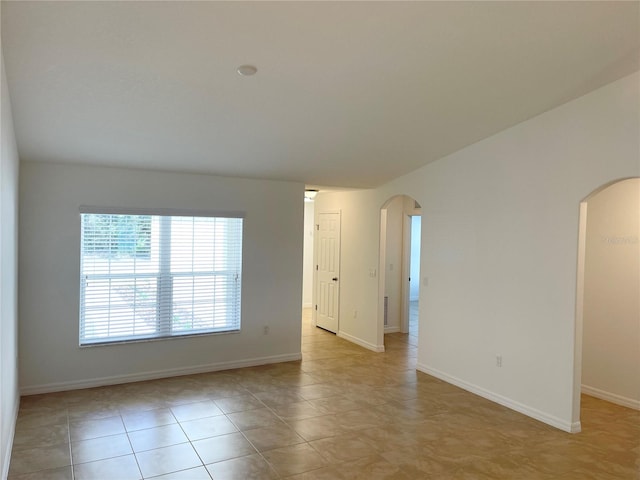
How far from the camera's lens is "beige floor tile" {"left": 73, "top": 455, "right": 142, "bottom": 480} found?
296cm

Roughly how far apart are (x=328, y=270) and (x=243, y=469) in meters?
4.69

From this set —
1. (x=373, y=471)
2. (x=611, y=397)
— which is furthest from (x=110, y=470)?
(x=611, y=397)

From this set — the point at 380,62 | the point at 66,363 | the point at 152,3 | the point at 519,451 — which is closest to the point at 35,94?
the point at 152,3

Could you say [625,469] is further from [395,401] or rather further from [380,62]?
[380,62]

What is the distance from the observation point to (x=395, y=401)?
4453 mm

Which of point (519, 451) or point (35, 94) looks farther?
point (519, 451)

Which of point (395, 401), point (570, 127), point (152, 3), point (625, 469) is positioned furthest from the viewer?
point (395, 401)

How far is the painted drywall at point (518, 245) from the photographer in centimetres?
372

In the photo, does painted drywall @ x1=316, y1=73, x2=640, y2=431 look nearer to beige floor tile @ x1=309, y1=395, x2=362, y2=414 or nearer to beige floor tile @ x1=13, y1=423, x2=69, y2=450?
beige floor tile @ x1=309, y1=395, x2=362, y2=414

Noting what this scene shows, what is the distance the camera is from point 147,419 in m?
3.90

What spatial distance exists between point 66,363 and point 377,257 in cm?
403

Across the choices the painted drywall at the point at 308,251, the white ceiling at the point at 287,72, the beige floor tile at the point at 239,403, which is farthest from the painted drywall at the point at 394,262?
the beige floor tile at the point at 239,403

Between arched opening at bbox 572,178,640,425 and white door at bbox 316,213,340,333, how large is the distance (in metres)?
3.65

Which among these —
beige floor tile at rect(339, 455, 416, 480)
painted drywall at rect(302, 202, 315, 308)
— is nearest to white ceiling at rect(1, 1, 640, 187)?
beige floor tile at rect(339, 455, 416, 480)
